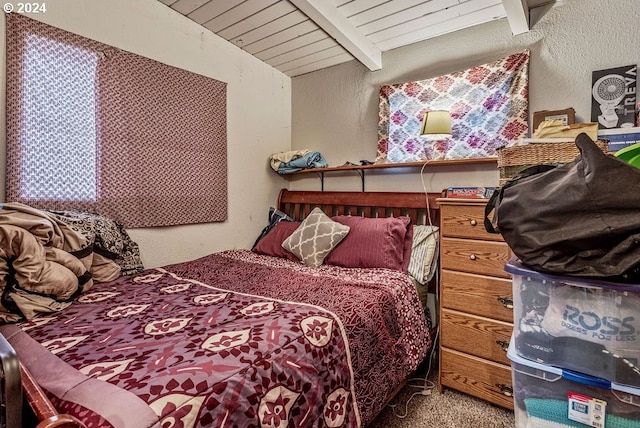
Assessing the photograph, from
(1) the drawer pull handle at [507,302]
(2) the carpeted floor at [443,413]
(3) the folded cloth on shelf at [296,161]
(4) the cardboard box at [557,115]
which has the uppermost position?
(4) the cardboard box at [557,115]

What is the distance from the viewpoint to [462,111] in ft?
7.09

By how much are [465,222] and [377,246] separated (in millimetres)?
564

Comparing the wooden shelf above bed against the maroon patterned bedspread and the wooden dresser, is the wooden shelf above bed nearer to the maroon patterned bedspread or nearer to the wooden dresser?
the wooden dresser

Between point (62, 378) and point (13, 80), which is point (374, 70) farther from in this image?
point (62, 378)

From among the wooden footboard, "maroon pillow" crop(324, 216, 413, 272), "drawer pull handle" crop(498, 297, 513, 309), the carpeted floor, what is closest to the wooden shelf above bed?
"maroon pillow" crop(324, 216, 413, 272)

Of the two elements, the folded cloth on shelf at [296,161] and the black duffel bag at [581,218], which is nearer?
the black duffel bag at [581,218]

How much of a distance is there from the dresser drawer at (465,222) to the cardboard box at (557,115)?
693 mm

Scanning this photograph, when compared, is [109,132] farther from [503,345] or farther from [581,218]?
[503,345]

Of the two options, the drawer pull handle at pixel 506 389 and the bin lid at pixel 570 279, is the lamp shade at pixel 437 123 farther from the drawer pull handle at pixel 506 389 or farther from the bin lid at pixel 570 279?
the drawer pull handle at pixel 506 389

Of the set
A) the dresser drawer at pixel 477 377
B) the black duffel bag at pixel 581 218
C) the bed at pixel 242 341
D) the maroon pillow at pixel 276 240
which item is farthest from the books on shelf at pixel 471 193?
the maroon pillow at pixel 276 240

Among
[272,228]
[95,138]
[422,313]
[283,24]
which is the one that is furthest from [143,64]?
[422,313]

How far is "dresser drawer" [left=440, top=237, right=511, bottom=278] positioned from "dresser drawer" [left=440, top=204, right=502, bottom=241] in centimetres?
3

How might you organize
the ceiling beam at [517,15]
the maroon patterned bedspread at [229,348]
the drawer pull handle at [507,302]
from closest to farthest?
1. the maroon patterned bedspread at [229,348]
2. the drawer pull handle at [507,302]
3. the ceiling beam at [517,15]

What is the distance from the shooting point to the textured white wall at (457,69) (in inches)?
70.3
